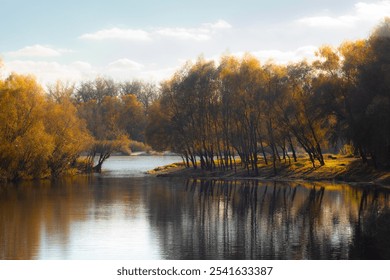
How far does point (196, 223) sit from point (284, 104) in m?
55.1

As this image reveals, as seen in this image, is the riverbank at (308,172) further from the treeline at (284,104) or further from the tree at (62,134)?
the tree at (62,134)

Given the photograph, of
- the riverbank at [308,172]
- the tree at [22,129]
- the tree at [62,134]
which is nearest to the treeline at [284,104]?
the riverbank at [308,172]

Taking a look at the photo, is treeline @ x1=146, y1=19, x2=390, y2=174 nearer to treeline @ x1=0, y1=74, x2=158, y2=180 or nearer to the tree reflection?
the tree reflection

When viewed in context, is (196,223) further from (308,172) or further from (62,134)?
(62,134)

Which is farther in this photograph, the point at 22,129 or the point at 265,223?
the point at 22,129

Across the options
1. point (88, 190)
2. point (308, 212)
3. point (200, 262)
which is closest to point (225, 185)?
point (88, 190)

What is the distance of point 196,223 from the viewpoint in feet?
155

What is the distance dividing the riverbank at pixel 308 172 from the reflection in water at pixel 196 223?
30.2ft

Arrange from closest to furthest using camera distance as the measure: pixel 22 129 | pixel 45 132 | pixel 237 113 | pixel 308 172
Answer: pixel 22 129 → pixel 308 172 → pixel 45 132 → pixel 237 113

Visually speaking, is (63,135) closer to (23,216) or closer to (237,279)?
(23,216)

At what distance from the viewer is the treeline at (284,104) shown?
240ft

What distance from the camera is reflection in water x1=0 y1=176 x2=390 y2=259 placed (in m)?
35.2

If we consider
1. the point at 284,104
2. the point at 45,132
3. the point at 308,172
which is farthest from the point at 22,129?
the point at 308,172

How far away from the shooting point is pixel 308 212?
53438mm
